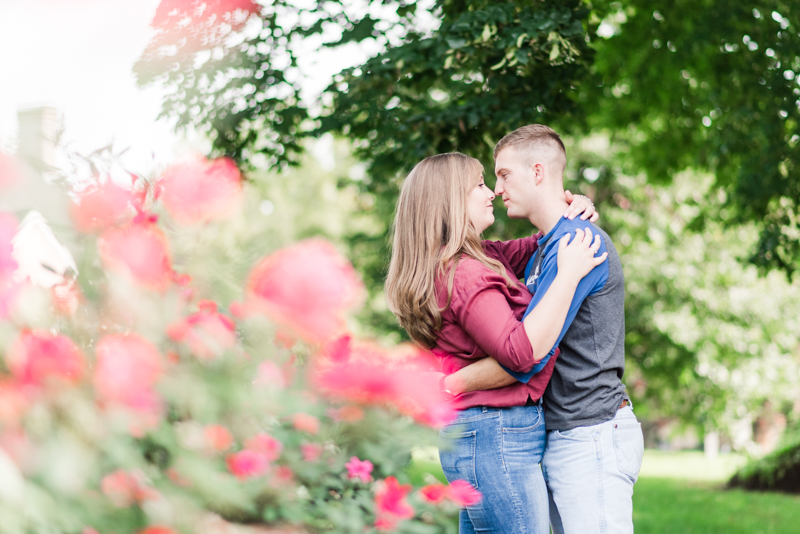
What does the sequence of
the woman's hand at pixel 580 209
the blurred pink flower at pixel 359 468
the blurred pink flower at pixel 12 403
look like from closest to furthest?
the blurred pink flower at pixel 12 403 < the blurred pink flower at pixel 359 468 < the woman's hand at pixel 580 209

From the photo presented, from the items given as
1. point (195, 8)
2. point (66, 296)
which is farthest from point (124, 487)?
point (195, 8)

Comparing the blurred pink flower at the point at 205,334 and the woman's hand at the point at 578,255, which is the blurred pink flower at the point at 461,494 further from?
Answer: the woman's hand at the point at 578,255

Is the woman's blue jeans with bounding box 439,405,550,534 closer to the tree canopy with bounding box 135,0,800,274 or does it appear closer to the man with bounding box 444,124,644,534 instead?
the man with bounding box 444,124,644,534

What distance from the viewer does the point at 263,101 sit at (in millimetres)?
5125

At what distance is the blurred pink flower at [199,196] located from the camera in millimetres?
1465

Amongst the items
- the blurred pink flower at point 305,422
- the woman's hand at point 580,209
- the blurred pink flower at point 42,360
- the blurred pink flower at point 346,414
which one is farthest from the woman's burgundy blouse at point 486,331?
the blurred pink flower at point 42,360

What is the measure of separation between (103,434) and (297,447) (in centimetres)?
37

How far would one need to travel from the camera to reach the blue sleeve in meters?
2.11

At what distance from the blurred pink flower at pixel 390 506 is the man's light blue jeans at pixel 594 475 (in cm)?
99

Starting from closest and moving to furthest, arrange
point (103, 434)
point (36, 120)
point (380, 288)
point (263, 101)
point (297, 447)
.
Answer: point (103, 434)
point (297, 447)
point (36, 120)
point (263, 101)
point (380, 288)

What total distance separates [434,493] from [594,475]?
943 mm

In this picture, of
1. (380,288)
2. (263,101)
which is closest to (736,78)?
(263,101)

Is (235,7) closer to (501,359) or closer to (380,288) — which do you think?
(501,359)

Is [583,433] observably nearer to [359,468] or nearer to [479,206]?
[479,206]
